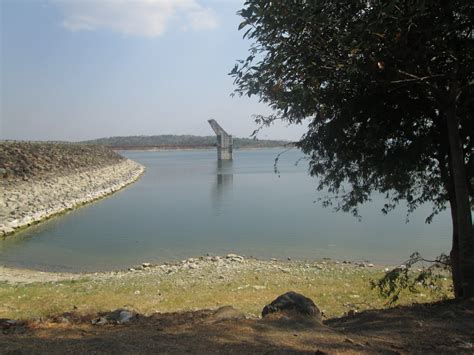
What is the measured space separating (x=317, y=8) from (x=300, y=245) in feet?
44.8

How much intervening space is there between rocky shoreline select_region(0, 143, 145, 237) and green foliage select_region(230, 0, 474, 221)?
1818 centimetres

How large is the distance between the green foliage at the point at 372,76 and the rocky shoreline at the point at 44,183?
18.2 meters

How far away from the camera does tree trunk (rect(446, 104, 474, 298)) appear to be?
534cm

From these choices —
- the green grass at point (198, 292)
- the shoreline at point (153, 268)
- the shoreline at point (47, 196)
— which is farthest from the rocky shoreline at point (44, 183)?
the green grass at point (198, 292)

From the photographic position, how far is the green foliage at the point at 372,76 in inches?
167

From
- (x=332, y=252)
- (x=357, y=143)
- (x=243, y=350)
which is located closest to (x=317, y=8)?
(x=357, y=143)

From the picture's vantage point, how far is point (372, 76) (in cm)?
497

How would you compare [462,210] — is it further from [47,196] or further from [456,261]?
[47,196]

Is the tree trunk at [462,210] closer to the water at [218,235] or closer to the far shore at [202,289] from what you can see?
the far shore at [202,289]

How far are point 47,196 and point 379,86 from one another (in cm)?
2646

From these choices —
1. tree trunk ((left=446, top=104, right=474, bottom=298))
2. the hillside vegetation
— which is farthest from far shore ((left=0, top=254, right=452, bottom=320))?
the hillside vegetation

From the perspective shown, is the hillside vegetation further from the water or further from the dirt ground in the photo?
the dirt ground

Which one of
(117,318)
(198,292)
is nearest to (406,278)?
(117,318)

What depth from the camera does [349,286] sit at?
10.0 m
